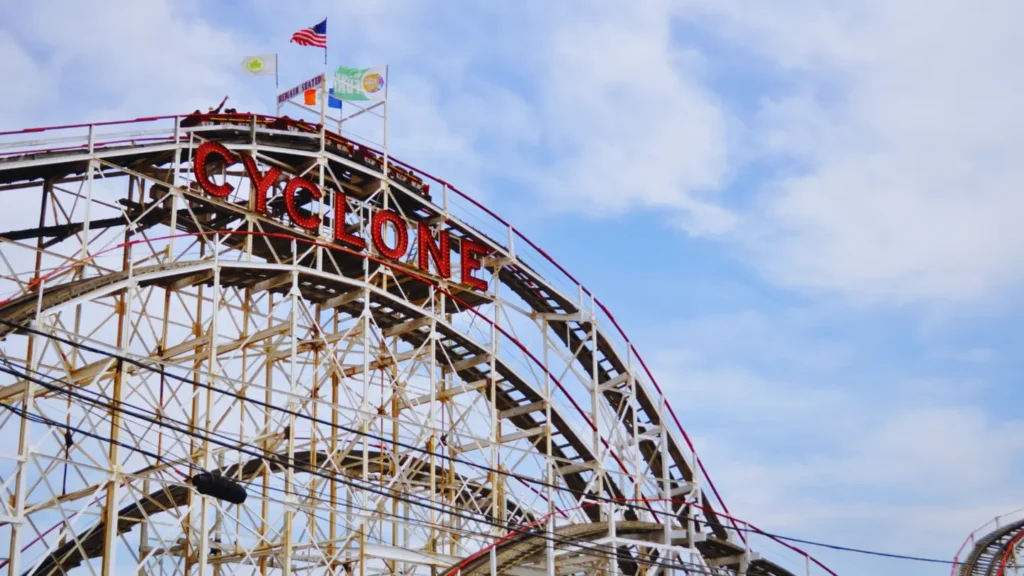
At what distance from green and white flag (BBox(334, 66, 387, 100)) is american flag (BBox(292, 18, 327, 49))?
0.93m

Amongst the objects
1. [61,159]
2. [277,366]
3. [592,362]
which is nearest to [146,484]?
[277,366]

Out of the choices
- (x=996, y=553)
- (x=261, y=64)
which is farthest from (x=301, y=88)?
(x=996, y=553)

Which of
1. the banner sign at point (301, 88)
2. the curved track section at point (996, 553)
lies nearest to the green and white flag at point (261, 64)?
the banner sign at point (301, 88)

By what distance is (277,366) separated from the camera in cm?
3753

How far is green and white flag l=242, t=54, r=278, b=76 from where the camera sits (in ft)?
125

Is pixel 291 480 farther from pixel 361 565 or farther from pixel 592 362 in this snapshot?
pixel 592 362

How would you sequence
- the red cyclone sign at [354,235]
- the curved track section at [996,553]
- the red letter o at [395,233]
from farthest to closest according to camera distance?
the curved track section at [996,553] < the red letter o at [395,233] < the red cyclone sign at [354,235]

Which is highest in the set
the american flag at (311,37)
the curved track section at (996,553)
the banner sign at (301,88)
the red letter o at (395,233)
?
the american flag at (311,37)

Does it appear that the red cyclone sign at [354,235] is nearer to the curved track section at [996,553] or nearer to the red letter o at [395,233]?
the red letter o at [395,233]

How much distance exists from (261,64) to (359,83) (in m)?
3.01

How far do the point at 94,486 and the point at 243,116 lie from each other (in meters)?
10.8

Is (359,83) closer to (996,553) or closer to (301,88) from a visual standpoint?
(301,88)

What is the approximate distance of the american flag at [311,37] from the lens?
129 feet

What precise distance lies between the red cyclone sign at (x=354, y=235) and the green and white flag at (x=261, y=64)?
2.89 m
